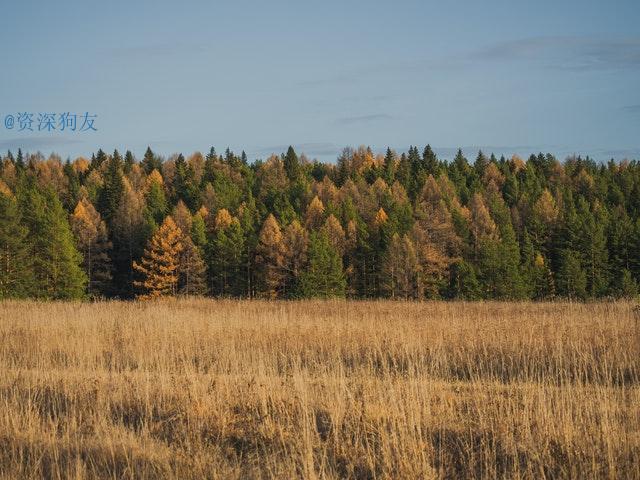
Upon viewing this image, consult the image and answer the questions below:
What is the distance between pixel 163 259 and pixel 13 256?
12124 mm

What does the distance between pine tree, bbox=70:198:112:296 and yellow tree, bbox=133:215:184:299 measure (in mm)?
5587

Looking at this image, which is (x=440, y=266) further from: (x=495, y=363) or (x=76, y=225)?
(x=495, y=363)

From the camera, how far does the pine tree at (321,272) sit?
50.7 m

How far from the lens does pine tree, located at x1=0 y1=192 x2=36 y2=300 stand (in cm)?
4156

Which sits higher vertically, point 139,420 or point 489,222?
point 489,222

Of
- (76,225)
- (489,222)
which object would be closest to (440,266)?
(489,222)

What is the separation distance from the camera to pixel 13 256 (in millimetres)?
42719

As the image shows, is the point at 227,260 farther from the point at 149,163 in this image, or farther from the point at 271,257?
the point at 149,163

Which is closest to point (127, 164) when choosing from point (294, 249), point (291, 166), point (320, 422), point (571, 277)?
point (291, 166)

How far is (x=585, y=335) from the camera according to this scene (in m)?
12.3

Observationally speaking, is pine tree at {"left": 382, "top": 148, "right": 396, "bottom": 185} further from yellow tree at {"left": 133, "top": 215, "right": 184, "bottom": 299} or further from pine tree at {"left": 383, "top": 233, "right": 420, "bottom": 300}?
yellow tree at {"left": 133, "top": 215, "right": 184, "bottom": 299}

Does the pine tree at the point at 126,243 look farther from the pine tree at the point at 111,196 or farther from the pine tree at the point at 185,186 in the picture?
the pine tree at the point at 185,186

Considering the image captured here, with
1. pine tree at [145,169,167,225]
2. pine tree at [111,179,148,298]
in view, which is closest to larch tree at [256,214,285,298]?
pine tree at [111,179,148,298]

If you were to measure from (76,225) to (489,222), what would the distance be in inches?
1458
